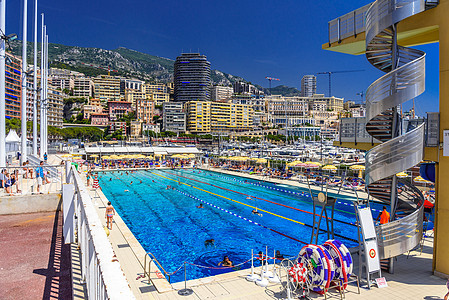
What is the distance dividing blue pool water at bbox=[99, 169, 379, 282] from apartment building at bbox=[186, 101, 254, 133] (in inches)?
3845

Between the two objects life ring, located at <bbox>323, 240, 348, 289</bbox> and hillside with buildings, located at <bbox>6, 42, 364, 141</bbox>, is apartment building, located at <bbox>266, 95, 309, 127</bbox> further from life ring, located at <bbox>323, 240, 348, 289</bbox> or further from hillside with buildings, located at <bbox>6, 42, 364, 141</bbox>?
life ring, located at <bbox>323, 240, 348, 289</bbox>

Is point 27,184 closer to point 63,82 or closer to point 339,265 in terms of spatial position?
point 339,265

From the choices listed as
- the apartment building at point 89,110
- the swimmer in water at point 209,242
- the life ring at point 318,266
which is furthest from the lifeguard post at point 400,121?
the apartment building at point 89,110

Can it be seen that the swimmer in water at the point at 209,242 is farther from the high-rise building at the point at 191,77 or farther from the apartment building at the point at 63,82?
the high-rise building at the point at 191,77

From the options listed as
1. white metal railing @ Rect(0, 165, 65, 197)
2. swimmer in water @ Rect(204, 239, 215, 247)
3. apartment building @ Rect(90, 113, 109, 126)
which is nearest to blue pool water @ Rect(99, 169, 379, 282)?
swimmer in water @ Rect(204, 239, 215, 247)

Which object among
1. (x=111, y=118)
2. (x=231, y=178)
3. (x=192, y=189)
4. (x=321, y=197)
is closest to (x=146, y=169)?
(x=231, y=178)

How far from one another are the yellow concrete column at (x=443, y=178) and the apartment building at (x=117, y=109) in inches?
4879

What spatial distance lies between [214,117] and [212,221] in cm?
11406

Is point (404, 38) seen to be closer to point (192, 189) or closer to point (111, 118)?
point (192, 189)

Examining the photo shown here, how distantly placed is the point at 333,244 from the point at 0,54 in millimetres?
11051

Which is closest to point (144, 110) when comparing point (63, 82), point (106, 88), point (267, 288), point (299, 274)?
point (106, 88)

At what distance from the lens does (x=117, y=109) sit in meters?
127

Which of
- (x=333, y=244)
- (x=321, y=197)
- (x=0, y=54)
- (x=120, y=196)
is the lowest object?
(x=120, y=196)

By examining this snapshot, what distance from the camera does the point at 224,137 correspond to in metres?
122
